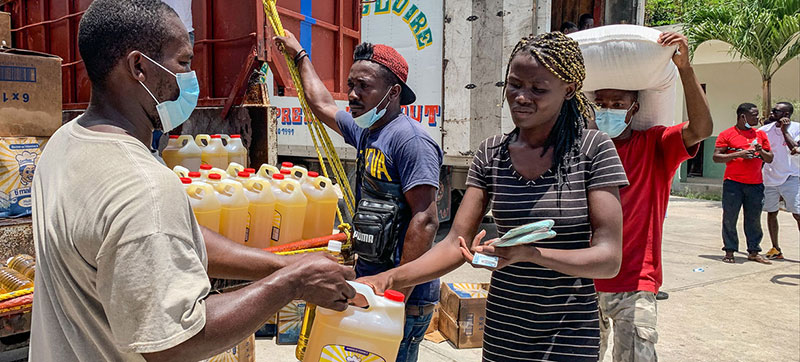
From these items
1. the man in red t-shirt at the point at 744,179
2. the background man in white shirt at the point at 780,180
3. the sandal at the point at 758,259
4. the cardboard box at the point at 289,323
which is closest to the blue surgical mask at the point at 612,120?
the cardboard box at the point at 289,323

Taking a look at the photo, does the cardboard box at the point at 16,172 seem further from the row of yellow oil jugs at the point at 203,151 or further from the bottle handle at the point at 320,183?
the bottle handle at the point at 320,183

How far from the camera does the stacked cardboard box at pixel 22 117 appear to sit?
2.60 metres

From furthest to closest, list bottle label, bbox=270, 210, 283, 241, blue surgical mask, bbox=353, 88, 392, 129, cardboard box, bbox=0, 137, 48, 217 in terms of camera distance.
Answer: bottle label, bbox=270, 210, 283, 241 → blue surgical mask, bbox=353, 88, 392, 129 → cardboard box, bbox=0, 137, 48, 217

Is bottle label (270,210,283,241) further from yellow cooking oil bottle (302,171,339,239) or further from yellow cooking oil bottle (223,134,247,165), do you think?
yellow cooking oil bottle (223,134,247,165)

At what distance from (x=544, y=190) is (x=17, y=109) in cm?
236

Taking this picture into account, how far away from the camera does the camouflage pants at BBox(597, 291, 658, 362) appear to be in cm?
269

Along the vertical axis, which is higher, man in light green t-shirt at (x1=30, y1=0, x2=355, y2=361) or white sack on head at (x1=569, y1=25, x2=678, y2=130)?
white sack on head at (x1=569, y1=25, x2=678, y2=130)

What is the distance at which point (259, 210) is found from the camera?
291 cm

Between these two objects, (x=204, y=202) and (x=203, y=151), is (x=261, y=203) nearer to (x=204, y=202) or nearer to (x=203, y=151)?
(x=204, y=202)

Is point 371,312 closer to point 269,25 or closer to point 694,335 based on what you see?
point 269,25

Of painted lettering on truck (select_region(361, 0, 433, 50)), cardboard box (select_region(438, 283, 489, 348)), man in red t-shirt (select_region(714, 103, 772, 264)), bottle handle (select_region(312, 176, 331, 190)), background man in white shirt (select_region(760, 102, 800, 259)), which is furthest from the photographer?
background man in white shirt (select_region(760, 102, 800, 259))

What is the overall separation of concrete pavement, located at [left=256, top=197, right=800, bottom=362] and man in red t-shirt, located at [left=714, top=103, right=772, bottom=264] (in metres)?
0.29

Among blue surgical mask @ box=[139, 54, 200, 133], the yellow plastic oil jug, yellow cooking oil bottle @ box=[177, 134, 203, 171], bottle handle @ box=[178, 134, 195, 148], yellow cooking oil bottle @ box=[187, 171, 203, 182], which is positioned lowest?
the yellow plastic oil jug

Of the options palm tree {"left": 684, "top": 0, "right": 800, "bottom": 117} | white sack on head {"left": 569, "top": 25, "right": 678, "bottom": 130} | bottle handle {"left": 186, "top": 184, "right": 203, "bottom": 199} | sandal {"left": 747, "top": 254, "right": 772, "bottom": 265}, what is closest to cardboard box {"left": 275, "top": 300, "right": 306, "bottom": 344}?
bottle handle {"left": 186, "top": 184, "right": 203, "bottom": 199}
